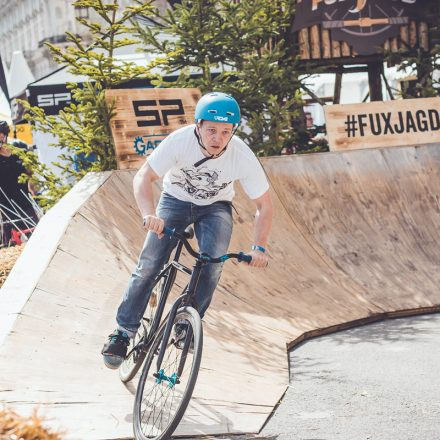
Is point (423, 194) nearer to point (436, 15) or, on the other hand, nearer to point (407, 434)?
point (436, 15)

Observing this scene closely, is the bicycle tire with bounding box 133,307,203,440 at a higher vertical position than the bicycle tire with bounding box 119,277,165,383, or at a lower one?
higher

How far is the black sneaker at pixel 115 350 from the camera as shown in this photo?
18.0ft

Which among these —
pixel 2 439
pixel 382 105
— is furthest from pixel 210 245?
pixel 382 105

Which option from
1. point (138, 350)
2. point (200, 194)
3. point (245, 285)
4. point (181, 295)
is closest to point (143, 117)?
point (245, 285)

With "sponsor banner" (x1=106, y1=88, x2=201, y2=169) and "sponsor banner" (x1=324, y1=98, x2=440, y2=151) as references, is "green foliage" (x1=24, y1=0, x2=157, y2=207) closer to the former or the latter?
"sponsor banner" (x1=106, y1=88, x2=201, y2=169)

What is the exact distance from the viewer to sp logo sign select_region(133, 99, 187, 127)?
10.4 m

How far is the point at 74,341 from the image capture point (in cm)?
601

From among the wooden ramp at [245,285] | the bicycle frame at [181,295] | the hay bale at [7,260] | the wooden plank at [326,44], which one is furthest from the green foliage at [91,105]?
the bicycle frame at [181,295]

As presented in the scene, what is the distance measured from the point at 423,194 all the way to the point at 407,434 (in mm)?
6145

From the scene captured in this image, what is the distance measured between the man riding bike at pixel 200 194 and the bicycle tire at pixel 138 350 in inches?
4.2

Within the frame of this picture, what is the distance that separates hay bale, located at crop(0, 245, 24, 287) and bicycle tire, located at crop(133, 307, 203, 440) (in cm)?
350

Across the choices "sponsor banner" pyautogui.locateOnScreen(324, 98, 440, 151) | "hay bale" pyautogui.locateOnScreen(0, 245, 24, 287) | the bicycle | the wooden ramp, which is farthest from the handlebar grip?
"sponsor banner" pyautogui.locateOnScreen(324, 98, 440, 151)

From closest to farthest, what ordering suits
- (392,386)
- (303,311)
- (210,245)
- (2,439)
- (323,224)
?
1. (2,439)
2. (210,245)
3. (392,386)
4. (303,311)
5. (323,224)

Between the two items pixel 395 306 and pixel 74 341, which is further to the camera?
pixel 395 306
